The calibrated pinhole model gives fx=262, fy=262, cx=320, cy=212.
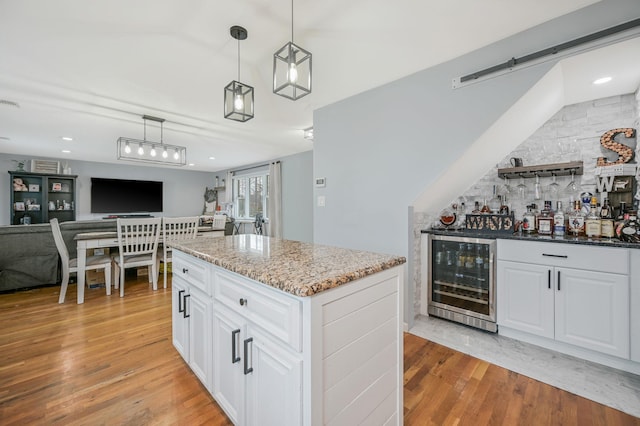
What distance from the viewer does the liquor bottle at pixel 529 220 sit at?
2.43m

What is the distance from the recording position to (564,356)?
1953mm

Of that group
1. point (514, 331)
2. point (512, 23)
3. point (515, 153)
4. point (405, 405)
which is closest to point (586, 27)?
point (512, 23)

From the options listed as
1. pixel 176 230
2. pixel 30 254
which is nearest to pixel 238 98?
pixel 176 230

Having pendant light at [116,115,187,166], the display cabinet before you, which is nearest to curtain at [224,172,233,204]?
the display cabinet

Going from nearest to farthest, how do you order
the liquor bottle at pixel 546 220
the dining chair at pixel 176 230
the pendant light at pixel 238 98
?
the pendant light at pixel 238 98 < the liquor bottle at pixel 546 220 < the dining chair at pixel 176 230

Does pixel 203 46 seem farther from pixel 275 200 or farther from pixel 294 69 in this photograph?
pixel 275 200

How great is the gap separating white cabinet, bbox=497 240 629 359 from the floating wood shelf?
754mm

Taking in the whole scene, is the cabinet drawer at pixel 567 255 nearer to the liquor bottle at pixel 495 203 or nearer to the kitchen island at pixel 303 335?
the liquor bottle at pixel 495 203

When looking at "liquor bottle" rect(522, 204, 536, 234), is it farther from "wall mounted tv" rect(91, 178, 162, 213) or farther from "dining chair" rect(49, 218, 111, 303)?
"wall mounted tv" rect(91, 178, 162, 213)

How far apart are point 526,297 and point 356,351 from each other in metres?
1.86

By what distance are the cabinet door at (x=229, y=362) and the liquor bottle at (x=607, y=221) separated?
2675 mm

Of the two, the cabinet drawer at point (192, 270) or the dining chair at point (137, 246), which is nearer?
the cabinet drawer at point (192, 270)

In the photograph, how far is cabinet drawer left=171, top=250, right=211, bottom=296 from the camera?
1486mm

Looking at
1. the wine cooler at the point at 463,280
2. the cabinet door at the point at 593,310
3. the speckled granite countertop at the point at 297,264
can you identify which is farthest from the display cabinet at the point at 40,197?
the cabinet door at the point at 593,310
